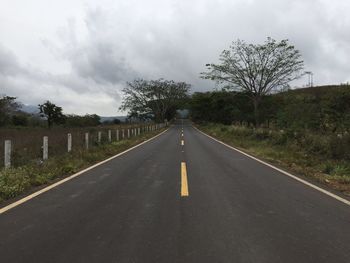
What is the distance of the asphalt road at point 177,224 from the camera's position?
179 inches

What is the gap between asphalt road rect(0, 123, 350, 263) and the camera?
179 inches

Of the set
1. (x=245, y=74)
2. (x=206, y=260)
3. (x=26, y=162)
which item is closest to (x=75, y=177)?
(x=26, y=162)

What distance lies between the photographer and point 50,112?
63531mm

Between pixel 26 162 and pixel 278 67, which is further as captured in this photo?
pixel 278 67

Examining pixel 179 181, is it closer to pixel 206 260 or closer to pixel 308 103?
pixel 206 260

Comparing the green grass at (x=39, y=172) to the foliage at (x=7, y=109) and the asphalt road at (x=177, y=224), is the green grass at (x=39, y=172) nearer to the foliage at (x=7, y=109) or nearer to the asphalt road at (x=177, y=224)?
→ the asphalt road at (x=177, y=224)

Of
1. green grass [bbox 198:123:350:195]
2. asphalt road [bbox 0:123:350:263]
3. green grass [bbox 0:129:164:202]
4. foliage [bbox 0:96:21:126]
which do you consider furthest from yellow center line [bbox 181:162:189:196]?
foliage [bbox 0:96:21:126]

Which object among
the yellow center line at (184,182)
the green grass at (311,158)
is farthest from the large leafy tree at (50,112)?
the yellow center line at (184,182)

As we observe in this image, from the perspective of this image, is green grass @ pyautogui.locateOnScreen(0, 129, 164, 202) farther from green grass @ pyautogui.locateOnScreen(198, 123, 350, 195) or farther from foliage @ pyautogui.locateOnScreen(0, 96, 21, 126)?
foliage @ pyautogui.locateOnScreen(0, 96, 21, 126)

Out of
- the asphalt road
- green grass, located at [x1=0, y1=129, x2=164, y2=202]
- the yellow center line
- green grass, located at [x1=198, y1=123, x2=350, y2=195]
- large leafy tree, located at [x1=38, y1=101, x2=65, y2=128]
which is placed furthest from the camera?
large leafy tree, located at [x1=38, y1=101, x2=65, y2=128]

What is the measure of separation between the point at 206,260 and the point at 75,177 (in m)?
7.28

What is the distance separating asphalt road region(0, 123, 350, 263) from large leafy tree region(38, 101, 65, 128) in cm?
5648

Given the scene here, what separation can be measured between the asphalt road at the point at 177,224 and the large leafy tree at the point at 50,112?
185 ft

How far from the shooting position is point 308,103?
86.8 feet
